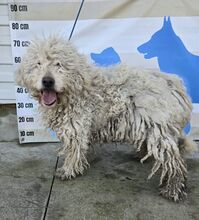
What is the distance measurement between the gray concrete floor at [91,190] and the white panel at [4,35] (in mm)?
1509

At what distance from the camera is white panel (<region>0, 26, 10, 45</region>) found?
17.2 feet

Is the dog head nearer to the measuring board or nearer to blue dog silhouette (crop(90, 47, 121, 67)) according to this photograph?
the measuring board

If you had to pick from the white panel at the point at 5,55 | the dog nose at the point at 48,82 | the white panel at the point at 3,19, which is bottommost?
the dog nose at the point at 48,82

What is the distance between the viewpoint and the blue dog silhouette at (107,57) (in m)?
4.58

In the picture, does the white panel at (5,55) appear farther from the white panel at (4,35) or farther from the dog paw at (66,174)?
the dog paw at (66,174)

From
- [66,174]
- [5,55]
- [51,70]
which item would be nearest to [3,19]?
[5,55]

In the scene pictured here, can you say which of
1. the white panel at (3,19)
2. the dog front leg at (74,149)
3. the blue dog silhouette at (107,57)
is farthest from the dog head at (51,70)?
the white panel at (3,19)

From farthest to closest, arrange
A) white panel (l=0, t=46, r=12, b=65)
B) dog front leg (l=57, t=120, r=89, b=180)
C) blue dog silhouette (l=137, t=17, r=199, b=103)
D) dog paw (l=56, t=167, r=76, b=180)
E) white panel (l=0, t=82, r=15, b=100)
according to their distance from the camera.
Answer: white panel (l=0, t=82, r=15, b=100) → white panel (l=0, t=46, r=12, b=65) → blue dog silhouette (l=137, t=17, r=199, b=103) → dog paw (l=56, t=167, r=76, b=180) → dog front leg (l=57, t=120, r=89, b=180)

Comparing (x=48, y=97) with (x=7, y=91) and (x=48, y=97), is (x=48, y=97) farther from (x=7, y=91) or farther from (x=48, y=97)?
(x=7, y=91)

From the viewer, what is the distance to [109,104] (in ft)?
11.8

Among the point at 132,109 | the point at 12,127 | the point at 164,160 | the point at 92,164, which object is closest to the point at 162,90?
the point at 132,109

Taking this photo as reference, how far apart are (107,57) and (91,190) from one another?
166 centimetres

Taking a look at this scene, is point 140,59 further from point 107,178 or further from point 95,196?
point 95,196

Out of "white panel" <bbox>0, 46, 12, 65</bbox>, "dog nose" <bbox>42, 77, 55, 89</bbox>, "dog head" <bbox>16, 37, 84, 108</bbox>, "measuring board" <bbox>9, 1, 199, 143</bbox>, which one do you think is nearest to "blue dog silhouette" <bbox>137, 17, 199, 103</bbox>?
"measuring board" <bbox>9, 1, 199, 143</bbox>
